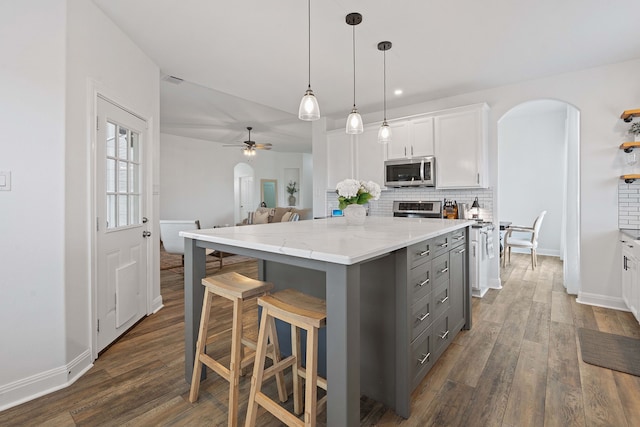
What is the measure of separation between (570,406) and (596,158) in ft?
9.28

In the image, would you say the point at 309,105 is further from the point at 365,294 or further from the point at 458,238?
the point at 458,238

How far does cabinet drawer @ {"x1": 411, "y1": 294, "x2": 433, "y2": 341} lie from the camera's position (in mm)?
1701

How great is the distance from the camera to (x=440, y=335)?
6.96 ft

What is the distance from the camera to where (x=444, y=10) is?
91.0 inches

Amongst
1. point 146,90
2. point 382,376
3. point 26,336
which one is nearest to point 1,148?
point 26,336

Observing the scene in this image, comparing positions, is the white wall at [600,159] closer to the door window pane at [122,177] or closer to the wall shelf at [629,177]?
the wall shelf at [629,177]

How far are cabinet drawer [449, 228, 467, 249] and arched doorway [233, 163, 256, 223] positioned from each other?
784 cm

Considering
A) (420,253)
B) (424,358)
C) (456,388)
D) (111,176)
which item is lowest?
(456,388)

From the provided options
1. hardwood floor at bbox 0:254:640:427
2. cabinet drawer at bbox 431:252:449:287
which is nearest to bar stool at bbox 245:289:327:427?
hardwood floor at bbox 0:254:640:427

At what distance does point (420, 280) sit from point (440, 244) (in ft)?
1.37

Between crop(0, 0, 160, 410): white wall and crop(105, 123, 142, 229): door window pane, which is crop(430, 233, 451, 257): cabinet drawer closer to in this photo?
crop(0, 0, 160, 410): white wall

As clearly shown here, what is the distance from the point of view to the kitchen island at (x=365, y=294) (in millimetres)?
1242

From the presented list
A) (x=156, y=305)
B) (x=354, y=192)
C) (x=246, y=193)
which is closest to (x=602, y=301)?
(x=354, y=192)

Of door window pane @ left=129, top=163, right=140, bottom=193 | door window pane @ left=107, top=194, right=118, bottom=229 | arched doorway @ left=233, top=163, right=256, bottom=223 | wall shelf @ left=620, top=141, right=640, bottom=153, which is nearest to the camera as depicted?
door window pane @ left=107, top=194, right=118, bottom=229
